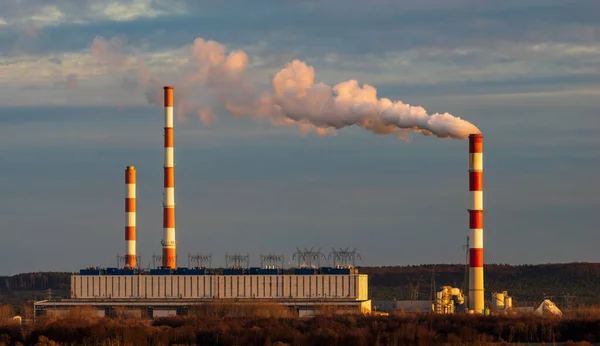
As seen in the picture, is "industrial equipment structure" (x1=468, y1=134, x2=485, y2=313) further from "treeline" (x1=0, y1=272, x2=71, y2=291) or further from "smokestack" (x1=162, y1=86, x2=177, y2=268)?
"treeline" (x1=0, y1=272, x2=71, y2=291)

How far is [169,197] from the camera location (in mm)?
93125

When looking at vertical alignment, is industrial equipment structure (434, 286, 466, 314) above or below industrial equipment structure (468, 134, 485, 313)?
below

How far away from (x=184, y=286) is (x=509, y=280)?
6384cm

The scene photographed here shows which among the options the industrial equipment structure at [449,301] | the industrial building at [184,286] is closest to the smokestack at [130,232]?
the industrial building at [184,286]

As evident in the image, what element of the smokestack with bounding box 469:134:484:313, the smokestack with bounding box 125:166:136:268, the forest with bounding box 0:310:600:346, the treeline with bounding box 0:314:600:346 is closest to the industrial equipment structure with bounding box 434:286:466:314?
the smokestack with bounding box 469:134:484:313

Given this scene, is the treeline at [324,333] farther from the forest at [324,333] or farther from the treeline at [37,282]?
the treeline at [37,282]

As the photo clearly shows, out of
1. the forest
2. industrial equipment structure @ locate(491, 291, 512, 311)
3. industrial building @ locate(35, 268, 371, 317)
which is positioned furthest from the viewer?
industrial building @ locate(35, 268, 371, 317)

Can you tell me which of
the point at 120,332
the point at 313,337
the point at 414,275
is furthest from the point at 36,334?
the point at 414,275

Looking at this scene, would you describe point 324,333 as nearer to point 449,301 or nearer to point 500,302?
point 449,301

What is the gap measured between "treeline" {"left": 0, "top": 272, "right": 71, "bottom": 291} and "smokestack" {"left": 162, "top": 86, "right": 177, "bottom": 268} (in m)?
59.2

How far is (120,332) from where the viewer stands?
193ft

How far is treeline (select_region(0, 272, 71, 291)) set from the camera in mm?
154000

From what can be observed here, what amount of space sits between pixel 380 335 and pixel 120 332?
1233 cm

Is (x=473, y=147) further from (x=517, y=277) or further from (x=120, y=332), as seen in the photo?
(x=517, y=277)
